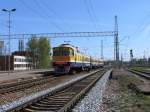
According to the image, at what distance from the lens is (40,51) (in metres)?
146

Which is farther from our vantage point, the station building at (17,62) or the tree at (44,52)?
the tree at (44,52)

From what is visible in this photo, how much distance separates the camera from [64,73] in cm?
4722

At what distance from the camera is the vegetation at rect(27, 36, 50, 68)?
143750mm

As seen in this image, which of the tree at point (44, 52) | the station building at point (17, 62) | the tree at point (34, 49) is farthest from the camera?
the tree at point (34, 49)

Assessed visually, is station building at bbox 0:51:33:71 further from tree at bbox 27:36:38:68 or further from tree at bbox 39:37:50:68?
tree at bbox 39:37:50:68

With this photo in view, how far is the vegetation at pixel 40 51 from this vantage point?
144 meters

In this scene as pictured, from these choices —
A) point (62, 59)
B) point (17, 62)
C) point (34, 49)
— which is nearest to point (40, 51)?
point (34, 49)

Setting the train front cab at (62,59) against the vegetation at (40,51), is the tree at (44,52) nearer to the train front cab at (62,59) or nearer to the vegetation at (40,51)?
the vegetation at (40,51)

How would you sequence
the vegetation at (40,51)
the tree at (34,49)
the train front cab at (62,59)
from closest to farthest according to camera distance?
the train front cab at (62,59)
the vegetation at (40,51)
the tree at (34,49)

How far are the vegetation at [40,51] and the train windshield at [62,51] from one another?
312 ft

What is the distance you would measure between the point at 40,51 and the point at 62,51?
9963cm

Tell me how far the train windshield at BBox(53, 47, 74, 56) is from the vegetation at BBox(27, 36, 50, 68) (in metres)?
95.1

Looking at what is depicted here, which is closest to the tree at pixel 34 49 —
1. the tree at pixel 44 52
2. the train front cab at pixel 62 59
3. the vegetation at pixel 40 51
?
the vegetation at pixel 40 51

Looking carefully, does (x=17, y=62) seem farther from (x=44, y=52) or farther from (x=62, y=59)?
(x=62, y=59)
